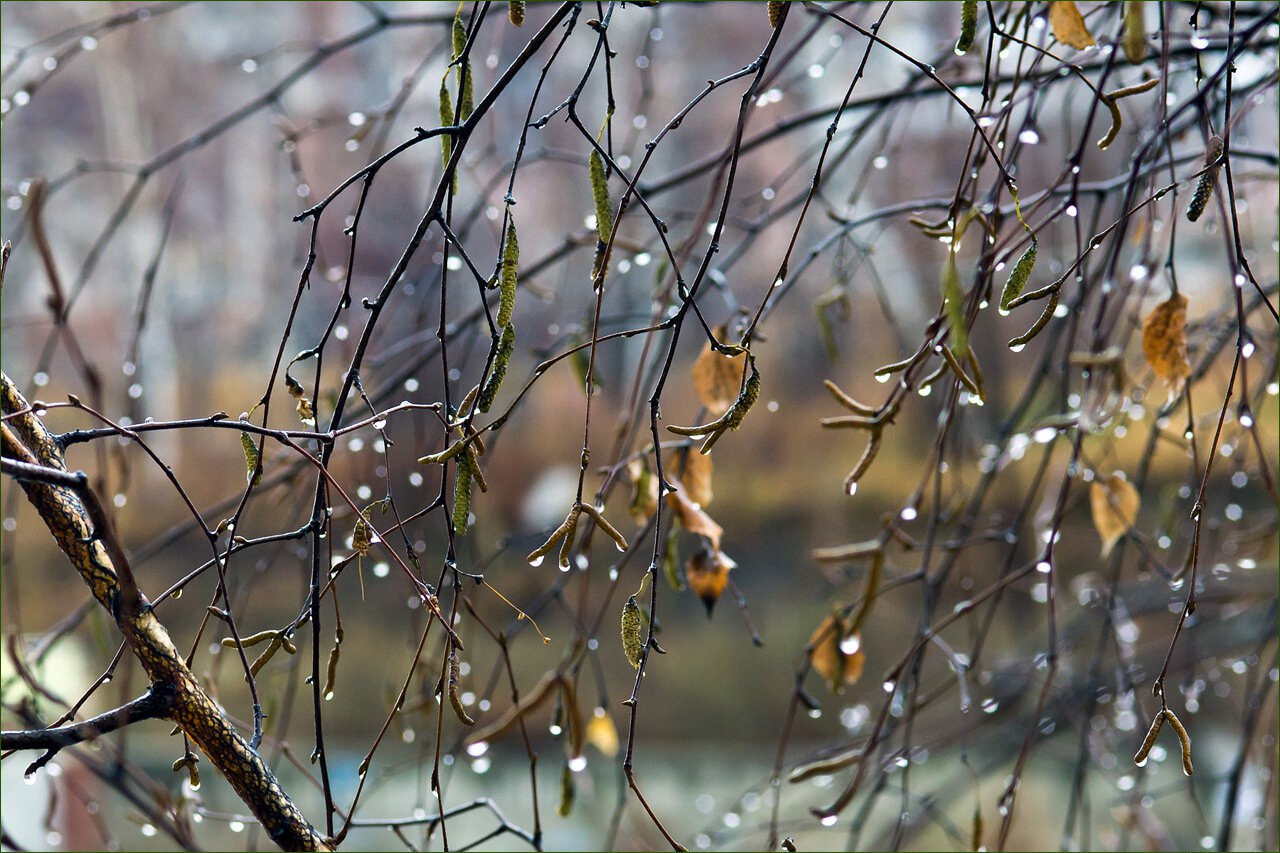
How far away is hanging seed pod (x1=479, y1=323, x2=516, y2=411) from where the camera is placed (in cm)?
39

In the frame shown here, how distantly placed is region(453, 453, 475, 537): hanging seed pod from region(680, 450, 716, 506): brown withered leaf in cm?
26

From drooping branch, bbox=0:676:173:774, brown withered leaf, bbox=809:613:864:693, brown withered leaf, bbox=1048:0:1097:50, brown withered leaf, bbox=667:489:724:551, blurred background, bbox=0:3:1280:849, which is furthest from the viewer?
blurred background, bbox=0:3:1280:849

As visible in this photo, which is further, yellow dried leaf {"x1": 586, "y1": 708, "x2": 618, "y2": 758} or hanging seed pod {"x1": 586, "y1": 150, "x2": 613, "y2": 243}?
yellow dried leaf {"x1": 586, "y1": 708, "x2": 618, "y2": 758}

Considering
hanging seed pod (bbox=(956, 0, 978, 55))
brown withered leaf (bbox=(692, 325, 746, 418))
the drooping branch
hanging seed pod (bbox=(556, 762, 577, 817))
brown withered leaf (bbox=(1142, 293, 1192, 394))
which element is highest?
brown withered leaf (bbox=(692, 325, 746, 418))

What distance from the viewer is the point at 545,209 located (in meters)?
4.01

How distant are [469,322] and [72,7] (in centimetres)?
397

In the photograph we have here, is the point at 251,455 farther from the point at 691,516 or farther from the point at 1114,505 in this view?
the point at 1114,505

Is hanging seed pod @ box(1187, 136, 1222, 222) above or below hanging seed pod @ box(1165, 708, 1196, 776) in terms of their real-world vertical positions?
above

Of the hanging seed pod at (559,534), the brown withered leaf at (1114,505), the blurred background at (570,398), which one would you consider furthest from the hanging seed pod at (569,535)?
the blurred background at (570,398)

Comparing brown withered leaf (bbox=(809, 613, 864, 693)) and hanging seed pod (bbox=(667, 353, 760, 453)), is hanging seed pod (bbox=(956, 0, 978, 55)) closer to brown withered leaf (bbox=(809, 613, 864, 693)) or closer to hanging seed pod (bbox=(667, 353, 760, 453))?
hanging seed pod (bbox=(667, 353, 760, 453))

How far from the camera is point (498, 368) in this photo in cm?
39

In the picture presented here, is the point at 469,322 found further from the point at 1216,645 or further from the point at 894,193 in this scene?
the point at 894,193

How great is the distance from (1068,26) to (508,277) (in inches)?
11.7

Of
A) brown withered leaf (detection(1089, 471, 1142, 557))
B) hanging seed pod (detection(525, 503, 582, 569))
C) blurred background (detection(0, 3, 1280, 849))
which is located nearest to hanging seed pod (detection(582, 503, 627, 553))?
hanging seed pod (detection(525, 503, 582, 569))
